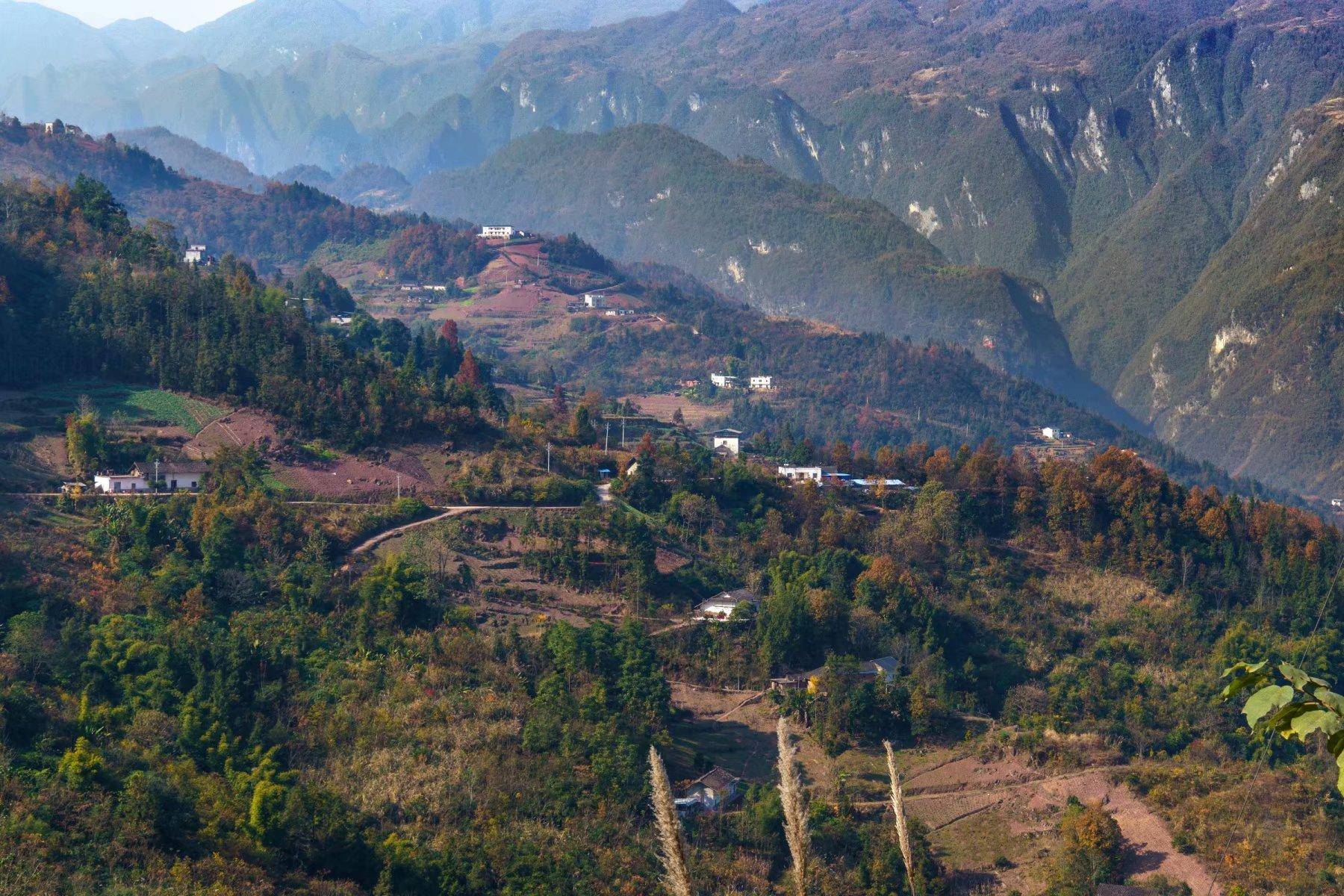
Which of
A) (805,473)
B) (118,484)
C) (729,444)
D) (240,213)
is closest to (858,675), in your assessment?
(805,473)

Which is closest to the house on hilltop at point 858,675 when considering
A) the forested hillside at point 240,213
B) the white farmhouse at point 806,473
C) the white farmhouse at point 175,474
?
the white farmhouse at point 806,473

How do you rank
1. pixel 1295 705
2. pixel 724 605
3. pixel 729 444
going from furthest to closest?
pixel 729 444 → pixel 724 605 → pixel 1295 705

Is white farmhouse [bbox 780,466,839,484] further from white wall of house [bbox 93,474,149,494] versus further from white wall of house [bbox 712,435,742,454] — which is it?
white wall of house [bbox 93,474,149,494]

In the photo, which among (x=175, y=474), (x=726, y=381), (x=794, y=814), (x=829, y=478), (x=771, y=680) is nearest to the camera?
(x=794, y=814)

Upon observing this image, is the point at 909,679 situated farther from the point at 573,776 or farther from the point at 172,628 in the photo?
→ the point at 172,628

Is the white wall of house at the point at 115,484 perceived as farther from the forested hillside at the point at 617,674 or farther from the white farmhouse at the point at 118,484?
the forested hillside at the point at 617,674

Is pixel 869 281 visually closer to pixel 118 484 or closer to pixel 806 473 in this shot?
pixel 806 473
